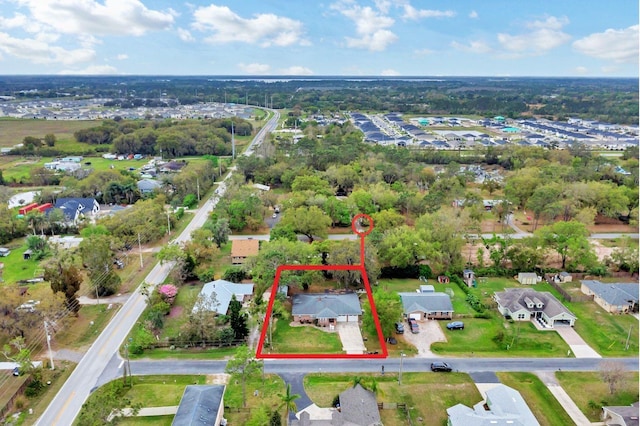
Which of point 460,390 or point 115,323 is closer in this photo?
point 460,390

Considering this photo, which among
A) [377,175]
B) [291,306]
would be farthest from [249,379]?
[377,175]

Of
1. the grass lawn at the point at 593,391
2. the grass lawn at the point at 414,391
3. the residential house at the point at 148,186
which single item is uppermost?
the residential house at the point at 148,186

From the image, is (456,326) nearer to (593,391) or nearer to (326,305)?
(593,391)

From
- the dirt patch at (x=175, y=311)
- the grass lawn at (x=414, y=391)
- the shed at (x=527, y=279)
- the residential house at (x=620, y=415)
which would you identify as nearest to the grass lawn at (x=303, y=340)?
the grass lawn at (x=414, y=391)

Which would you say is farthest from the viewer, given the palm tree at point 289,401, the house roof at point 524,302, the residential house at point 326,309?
the house roof at point 524,302

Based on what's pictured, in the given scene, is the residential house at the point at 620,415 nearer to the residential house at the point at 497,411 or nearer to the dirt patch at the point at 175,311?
the residential house at the point at 497,411

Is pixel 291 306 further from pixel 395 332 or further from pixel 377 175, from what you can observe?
pixel 377 175

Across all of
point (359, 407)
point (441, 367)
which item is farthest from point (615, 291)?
point (359, 407)
